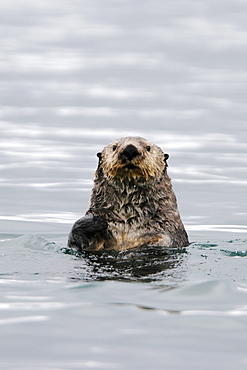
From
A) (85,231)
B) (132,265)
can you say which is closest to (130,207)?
(85,231)

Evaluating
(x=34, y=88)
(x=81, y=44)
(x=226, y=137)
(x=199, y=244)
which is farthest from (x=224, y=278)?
(x=81, y=44)

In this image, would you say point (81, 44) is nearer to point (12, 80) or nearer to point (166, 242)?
point (12, 80)

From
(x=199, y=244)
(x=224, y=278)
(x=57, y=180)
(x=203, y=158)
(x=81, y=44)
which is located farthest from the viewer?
(x=81, y=44)

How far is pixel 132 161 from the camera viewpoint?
25.3 ft

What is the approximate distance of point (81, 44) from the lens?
31781mm

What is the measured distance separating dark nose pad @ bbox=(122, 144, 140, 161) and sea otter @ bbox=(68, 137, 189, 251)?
3.4 inches

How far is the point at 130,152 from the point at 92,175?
7.05 m

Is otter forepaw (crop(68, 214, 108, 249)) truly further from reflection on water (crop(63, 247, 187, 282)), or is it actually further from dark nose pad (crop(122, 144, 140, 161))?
dark nose pad (crop(122, 144, 140, 161))

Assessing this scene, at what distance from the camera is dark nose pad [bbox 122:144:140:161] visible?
7.64 metres

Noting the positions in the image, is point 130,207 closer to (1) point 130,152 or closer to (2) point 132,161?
(2) point 132,161

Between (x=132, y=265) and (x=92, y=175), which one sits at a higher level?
(x=92, y=175)

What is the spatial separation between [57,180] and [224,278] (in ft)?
27.1

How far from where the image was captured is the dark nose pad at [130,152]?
7.64 metres

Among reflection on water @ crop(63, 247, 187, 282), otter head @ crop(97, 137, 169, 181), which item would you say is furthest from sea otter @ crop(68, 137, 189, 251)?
reflection on water @ crop(63, 247, 187, 282)
